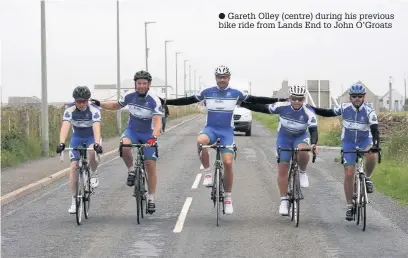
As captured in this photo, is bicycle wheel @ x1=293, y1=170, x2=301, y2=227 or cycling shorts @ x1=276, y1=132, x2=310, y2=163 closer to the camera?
bicycle wheel @ x1=293, y1=170, x2=301, y2=227

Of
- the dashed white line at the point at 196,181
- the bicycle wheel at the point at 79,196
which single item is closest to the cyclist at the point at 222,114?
the bicycle wheel at the point at 79,196

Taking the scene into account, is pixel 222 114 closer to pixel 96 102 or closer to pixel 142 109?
pixel 142 109

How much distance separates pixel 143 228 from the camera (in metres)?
10.1

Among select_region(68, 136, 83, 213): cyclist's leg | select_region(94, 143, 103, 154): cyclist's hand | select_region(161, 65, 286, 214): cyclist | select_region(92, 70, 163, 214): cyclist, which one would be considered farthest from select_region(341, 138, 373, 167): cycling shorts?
select_region(68, 136, 83, 213): cyclist's leg

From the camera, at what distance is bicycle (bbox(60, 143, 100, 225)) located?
408 inches

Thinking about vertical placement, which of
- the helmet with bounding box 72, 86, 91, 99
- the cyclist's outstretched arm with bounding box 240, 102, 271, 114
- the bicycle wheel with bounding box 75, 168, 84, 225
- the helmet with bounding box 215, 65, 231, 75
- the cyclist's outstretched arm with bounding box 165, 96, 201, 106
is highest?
the helmet with bounding box 215, 65, 231, 75

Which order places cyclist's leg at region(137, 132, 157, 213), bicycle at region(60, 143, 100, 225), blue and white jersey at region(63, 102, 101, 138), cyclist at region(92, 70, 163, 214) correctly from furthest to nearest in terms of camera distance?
cyclist's leg at region(137, 132, 157, 213) → blue and white jersey at region(63, 102, 101, 138) → cyclist at region(92, 70, 163, 214) → bicycle at region(60, 143, 100, 225)

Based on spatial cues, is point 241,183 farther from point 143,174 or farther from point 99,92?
point 99,92

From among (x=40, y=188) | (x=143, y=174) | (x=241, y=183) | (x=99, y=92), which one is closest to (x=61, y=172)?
(x=40, y=188)

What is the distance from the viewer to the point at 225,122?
10.6 metres

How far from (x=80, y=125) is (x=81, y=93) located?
55cm

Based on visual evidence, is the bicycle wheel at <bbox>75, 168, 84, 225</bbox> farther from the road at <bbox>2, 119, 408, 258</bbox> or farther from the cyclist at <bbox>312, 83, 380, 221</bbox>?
the cyclist at <bbox>312, 83, 380, 221</bbox>

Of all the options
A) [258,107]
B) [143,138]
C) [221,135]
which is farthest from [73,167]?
[258,107]

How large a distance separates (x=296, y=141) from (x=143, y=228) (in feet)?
8.55
